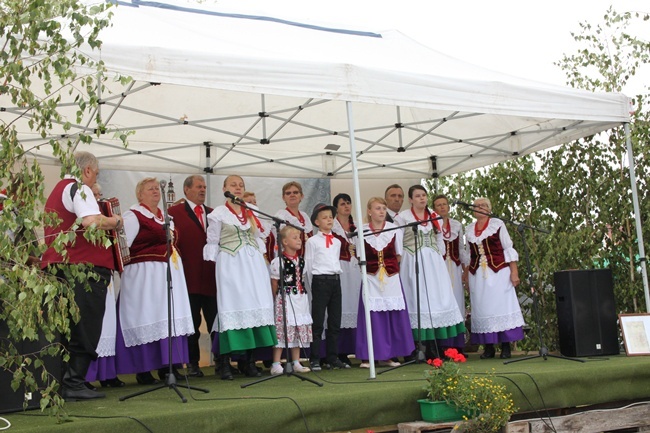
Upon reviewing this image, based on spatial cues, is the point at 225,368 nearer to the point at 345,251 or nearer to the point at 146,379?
the point at 146,379

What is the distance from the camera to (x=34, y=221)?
3.44m

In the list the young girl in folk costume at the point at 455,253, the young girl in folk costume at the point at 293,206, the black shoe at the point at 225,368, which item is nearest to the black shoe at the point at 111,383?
Answer: the black shoe at the point at 225,368

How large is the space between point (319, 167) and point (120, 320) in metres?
3.89

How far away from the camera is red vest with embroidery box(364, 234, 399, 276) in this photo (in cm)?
725

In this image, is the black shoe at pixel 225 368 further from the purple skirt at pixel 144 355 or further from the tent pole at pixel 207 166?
the tent pole at pixel 207 166

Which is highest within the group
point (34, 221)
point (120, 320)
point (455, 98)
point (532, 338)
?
point (455, 98)

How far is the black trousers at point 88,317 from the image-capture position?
17.0 feet

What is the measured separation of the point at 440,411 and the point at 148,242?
266 centimetres

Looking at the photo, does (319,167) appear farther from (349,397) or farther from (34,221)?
(34,221)

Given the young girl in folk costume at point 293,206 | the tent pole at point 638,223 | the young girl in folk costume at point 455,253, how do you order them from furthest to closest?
the young girl in folk costume at point 455,253 < the young girl in folk costume at point 293,206 < the tent pole at point 638,223

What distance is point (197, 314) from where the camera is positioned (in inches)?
278

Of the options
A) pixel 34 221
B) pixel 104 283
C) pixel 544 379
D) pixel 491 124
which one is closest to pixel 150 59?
pixel 104 283

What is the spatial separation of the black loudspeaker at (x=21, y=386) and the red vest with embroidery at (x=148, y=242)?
156 cm

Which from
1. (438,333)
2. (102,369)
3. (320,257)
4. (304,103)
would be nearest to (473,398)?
(320,257)
